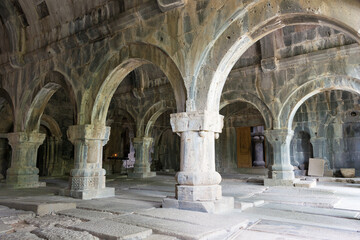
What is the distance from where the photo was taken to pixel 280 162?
812 centimetres

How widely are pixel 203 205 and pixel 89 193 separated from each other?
2593mm

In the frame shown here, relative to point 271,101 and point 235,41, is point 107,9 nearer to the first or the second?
point 235,41

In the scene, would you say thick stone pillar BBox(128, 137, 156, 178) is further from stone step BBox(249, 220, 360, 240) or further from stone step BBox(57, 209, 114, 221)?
stone step BBox(249, 220, 360, 240)

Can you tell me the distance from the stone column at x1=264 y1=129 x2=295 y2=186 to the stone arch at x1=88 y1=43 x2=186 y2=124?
471 centimetres

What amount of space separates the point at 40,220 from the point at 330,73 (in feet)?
24.6

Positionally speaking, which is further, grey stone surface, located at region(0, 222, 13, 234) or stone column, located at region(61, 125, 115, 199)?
stone column, located at region(61, 125, 115, 199)

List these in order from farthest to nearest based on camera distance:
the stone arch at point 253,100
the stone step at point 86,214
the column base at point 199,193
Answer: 1. the stone arch at point 253,100
2. the column base at point 199,193
3. the stone step at point 86,214

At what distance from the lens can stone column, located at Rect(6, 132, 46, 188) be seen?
288 inches

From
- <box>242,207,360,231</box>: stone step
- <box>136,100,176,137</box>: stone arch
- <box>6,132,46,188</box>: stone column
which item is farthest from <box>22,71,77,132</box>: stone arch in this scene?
<box>242,207,360,231</box>: stone step

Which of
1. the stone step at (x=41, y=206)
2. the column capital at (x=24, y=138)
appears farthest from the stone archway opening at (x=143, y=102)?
the stone step at (x=41, y=206)

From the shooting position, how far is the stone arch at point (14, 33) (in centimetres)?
729

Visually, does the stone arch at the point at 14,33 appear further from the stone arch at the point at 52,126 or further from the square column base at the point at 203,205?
the square column base at the point at 203,205

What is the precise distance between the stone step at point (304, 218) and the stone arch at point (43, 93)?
454 cm

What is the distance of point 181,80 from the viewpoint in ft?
14.8
